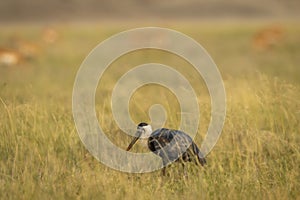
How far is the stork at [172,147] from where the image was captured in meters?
4.78

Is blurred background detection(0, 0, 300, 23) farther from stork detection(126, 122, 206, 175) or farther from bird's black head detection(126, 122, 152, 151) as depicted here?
stork detection(126, 122, 206, 175)

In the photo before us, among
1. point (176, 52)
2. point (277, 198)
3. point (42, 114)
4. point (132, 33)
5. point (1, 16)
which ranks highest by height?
point (1, 16)

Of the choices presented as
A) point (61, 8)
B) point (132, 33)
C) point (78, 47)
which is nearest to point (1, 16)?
point (61, 8)

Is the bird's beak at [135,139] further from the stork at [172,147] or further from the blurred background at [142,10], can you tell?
the blurred background at [142,10]

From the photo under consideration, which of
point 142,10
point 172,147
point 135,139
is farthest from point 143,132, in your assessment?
point 142,10

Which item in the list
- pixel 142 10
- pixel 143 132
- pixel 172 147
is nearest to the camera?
pixel 172 147

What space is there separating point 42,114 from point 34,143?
0.72 metres

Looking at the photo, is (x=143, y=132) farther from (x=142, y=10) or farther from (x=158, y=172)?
(x=142, y=10)

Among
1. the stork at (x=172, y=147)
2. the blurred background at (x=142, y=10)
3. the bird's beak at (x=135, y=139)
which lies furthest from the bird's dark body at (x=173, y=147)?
the blurred background at (x=142, y=10)

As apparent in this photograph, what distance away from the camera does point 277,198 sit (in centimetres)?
409

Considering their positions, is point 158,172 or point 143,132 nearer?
point 158,172

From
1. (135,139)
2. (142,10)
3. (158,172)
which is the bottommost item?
(158,172)

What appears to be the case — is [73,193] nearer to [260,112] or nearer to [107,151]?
[107,151]

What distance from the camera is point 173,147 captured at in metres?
4.82
